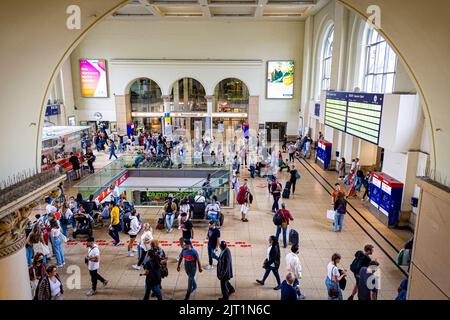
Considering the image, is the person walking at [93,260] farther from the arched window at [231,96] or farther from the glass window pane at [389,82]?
the arched window at [231,96]

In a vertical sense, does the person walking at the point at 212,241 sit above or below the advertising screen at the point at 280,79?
below

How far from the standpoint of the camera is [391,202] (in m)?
10.1

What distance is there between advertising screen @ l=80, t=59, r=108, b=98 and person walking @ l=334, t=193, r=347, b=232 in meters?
23.3

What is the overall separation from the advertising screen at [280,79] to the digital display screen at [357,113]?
438 inches

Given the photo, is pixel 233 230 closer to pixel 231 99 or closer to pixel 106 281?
pixel 106 281

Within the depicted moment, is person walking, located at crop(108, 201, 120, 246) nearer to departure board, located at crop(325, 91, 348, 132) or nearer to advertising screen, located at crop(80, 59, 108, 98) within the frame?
departure board, located at crop(325, 91, 348, 132)

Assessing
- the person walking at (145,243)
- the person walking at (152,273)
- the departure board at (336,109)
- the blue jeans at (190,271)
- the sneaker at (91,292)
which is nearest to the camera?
the person walking at (152,273)

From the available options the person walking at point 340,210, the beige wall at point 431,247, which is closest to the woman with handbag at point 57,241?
the beige wall at point 431,247

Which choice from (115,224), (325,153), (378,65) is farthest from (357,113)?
(115,224)

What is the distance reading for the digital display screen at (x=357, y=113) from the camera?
35.6 ft

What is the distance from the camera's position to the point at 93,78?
2695 centimetres

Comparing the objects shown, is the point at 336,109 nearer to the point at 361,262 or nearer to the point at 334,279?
the point at 361,262

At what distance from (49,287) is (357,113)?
11.1 metres

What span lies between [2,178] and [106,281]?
3.66 metres
